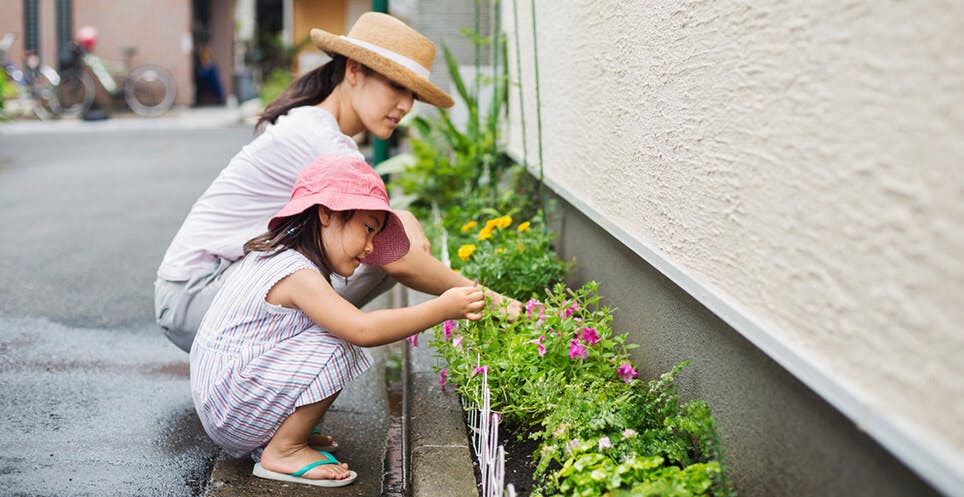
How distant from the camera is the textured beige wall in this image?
155 centimetres

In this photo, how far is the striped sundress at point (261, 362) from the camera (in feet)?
9.62

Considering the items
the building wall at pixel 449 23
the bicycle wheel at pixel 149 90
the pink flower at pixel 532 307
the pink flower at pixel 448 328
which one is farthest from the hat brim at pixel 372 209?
the bicycle wheel at pixel 149 90

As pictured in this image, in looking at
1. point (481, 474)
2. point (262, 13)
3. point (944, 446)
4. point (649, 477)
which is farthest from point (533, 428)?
point (262, 13)

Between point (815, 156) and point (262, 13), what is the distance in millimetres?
34393

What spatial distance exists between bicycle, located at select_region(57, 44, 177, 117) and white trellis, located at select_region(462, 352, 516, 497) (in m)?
17.1

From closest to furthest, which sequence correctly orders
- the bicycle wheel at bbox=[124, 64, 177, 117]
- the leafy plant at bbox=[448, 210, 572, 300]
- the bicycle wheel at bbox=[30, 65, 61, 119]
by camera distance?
the leafy plant at bbox=[448, 210, 572, 300] < the bicycle wheel at bbox=[30, 65, 61, 119] < the bicycle wheel at bbox=[124, 64, 177, 117]

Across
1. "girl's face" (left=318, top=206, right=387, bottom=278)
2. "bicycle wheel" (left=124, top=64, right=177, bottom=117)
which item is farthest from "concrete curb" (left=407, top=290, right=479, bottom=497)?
"bicycle wheel" (left=124, top=64, right=177, bottom=117)

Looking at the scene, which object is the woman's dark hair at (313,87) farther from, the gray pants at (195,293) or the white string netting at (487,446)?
the white string netting at (487,446)

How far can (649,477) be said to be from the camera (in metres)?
2.41

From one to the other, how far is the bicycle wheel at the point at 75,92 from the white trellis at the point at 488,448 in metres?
17.1

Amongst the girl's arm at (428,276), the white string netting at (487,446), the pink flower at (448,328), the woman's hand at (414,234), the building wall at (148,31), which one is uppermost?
the building wall at (148,31)

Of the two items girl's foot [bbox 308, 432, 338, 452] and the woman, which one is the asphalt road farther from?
the woman

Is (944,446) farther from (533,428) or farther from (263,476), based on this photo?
(263,476)

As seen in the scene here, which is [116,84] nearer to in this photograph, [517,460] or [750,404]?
[517,460]
